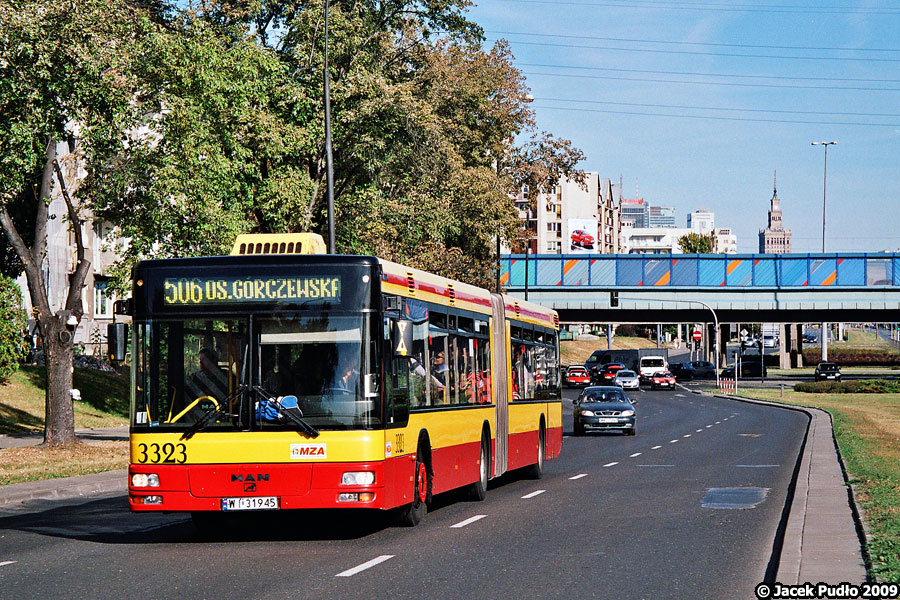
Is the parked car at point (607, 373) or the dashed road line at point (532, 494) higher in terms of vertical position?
the parked car at point (607, 373)

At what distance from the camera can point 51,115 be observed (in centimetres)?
2533

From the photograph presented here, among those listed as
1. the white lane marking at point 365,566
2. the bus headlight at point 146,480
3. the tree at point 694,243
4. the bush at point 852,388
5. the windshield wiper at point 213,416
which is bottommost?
the bush at point 852,388

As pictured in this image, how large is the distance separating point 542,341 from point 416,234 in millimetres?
16327

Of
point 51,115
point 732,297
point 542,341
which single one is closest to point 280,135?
point 51,115

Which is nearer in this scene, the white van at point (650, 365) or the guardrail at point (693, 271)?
the guardrail at point (693, 271)

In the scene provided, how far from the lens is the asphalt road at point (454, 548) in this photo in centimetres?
1041

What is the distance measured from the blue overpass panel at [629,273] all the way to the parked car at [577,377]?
7.53 meters

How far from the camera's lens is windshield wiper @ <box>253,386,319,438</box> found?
1297cm

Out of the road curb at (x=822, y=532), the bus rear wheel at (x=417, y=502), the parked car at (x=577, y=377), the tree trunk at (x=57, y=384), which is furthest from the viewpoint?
the parked car at (x=577, y=377)

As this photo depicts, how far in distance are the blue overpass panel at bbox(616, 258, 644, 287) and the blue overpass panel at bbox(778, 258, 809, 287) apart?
821 cm

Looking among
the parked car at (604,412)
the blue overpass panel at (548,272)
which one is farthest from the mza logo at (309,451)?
the blue overpass panel at (548,272)

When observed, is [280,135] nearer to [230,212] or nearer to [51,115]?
[230,212]

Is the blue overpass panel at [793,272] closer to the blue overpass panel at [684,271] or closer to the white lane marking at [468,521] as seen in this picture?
the blue overpass panel at [684,271]

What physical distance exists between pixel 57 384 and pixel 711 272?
5732 centimetres
